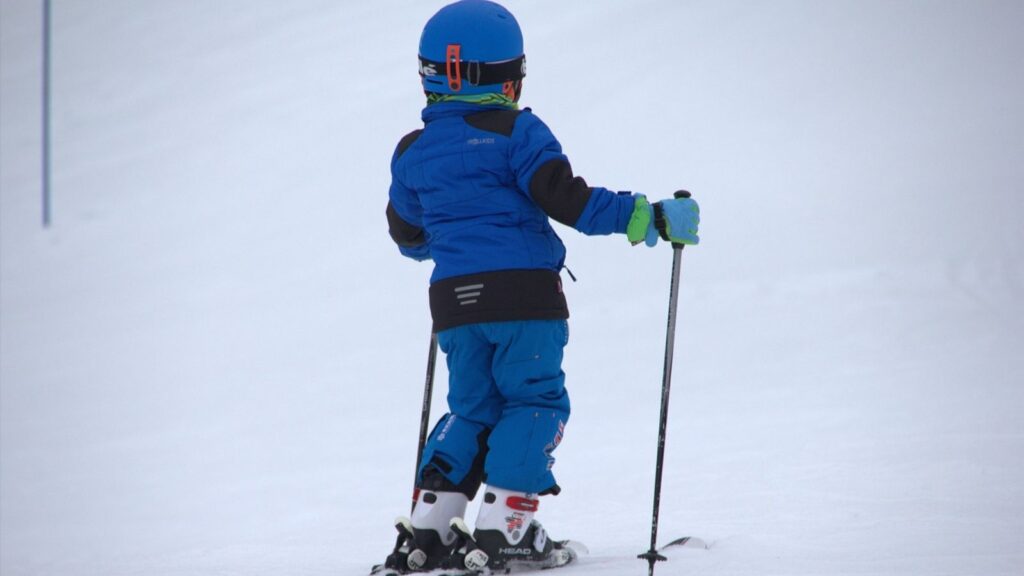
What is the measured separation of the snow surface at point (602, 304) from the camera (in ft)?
15.2

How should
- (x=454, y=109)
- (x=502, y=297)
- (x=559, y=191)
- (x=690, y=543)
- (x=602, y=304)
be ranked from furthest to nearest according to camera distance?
(x=602, y=304) < (x=690, y=543) < (x=454, y=109) < (x=502, y=297) < (x=559, y=191)

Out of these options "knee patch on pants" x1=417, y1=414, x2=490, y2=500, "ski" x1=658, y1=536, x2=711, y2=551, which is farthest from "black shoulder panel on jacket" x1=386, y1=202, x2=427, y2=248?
"ski" x1=658, y1=536, x2=711, y2=551

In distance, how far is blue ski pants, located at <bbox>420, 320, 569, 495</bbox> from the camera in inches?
134

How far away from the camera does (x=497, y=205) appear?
3451 millimetres

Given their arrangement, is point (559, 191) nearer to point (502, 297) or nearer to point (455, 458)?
point (502, 297)

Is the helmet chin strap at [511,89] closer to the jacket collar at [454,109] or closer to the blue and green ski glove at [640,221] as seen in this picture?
the jacket collar at [454,109]

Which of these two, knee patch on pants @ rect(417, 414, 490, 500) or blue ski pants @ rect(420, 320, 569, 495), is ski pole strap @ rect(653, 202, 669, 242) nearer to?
blue ski pants @ rect(420, 320, 569, 495)

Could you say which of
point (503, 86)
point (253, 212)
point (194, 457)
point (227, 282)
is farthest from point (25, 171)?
point (503, 86)

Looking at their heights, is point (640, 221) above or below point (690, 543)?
above

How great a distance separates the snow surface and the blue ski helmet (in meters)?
1.57

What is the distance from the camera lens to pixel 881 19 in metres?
13.8

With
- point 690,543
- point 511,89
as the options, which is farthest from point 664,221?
point 690,543

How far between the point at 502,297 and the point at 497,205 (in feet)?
0.94

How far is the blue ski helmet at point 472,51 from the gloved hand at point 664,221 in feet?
1.97
